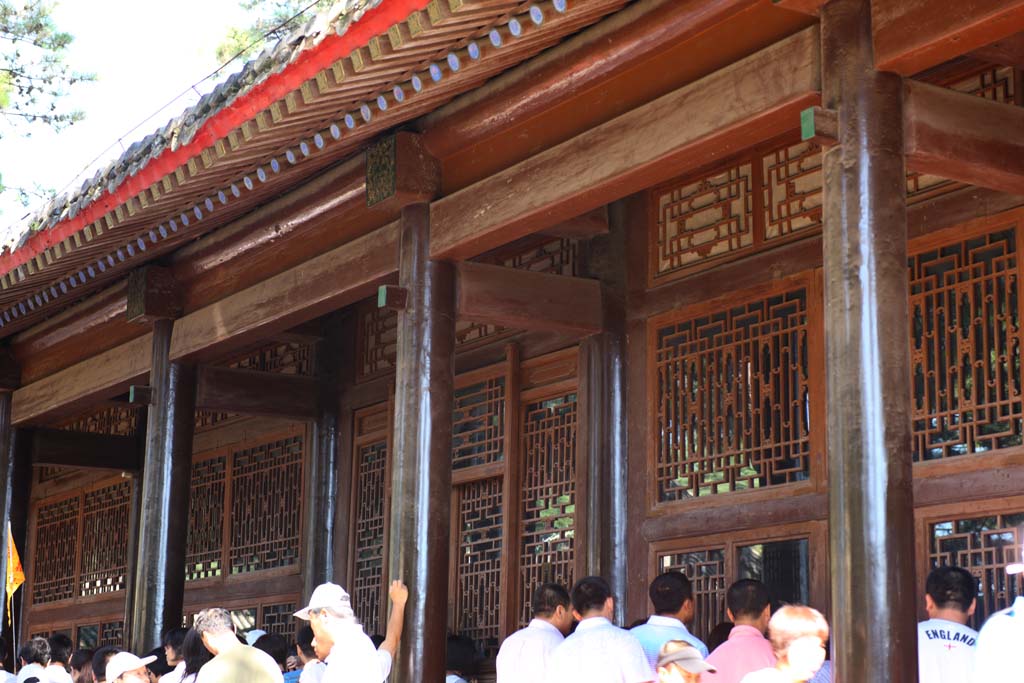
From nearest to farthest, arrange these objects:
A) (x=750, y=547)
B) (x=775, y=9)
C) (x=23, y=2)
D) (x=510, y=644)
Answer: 1. (x=775, y=9)
2. (x=510, y=644)
3. (x=750, y=547)
4. (x=23, y=2)

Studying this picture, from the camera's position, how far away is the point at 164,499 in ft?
33.1

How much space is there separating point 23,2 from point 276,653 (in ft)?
56.6

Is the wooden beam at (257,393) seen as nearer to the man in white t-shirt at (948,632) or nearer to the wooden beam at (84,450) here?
the wooden beam at (84,450)

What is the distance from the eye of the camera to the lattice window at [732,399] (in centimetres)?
777

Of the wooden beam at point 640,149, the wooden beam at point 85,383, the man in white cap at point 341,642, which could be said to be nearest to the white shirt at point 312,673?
the man in white cap at point 341,642

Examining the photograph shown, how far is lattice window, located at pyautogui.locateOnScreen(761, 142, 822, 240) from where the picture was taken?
25.5ft

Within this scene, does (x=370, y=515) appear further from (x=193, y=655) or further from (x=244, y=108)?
(x=193, y=655)

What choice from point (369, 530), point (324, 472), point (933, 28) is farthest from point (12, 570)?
point (933, 28)

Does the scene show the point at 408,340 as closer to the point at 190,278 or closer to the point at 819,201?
the point at 819,201

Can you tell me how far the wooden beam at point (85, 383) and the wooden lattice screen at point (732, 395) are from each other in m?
3.93

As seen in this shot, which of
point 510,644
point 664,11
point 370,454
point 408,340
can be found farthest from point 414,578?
point 370,454

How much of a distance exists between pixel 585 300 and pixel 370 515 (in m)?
3.15

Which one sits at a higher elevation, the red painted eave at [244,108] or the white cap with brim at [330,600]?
the red painted eave at [244,108]

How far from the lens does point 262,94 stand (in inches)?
275
